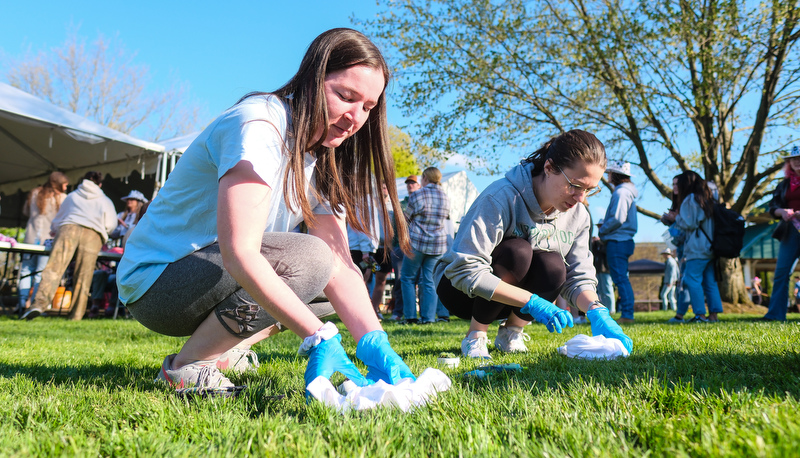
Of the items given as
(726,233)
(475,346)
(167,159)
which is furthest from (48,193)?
(726,233)

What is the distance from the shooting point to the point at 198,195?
201cm

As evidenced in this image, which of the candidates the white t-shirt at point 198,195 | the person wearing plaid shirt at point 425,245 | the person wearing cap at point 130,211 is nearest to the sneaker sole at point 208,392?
the white t-shirt at point 198,195

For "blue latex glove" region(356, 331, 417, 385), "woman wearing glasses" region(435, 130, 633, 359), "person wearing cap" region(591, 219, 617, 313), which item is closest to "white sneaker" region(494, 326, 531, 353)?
"woman wearing glasses" region(435, 130, 633, 359)

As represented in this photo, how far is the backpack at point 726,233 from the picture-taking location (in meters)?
6.20

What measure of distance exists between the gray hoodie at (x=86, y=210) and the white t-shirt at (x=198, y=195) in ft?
18.9

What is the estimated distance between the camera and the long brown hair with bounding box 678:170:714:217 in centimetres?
636

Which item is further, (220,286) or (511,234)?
(511,234)

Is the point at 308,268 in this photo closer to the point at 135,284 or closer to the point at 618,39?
the point at 135,284

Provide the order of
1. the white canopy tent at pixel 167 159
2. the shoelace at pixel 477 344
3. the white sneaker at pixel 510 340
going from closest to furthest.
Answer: the shoelace at pixel 477 344 → the white sneaker at pixel 510 340 → the white canopy tent at pixel 167 159

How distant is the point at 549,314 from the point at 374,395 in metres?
1.26

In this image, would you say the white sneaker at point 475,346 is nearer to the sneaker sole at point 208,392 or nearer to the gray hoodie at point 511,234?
the gray hoodie at point 511,234

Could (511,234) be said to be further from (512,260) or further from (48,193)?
(48,193)

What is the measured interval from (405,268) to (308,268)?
5071mm

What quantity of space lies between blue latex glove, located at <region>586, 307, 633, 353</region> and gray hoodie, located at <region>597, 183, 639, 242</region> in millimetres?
3839
